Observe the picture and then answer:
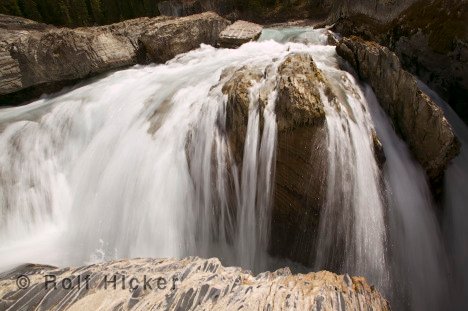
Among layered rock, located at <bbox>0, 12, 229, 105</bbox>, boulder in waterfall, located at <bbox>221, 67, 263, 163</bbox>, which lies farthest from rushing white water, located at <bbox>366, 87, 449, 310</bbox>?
layered rock, located at <bbox>0, 12, 229, 105</bbox>

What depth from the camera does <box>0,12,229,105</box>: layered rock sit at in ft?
35.3

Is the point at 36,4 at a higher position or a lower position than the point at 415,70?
higher

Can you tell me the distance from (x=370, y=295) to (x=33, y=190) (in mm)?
7427

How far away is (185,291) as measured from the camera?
3.31 meters

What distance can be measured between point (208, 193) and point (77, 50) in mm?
8236

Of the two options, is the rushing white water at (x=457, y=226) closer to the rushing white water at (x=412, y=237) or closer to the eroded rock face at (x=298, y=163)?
the rushing white water at (x=412, y=237)

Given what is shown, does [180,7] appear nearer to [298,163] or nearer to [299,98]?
[299,98]

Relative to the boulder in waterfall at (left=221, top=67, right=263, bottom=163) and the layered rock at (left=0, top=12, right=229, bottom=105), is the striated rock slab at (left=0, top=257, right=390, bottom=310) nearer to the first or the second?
the boulder in waterfall at (left=221, top=67, right=263, bottom=163)

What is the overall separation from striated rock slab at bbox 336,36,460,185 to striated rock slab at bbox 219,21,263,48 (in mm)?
6905

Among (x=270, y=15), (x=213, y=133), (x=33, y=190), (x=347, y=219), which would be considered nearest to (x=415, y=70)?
(x=347, y=219)

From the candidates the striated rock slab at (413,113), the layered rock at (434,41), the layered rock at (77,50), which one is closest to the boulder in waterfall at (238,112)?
the striated rock slab at (413,113)

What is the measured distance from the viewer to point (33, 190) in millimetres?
7160

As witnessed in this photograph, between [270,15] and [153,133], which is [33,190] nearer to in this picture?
[153,133]

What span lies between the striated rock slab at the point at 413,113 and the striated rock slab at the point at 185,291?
3.78 metres
